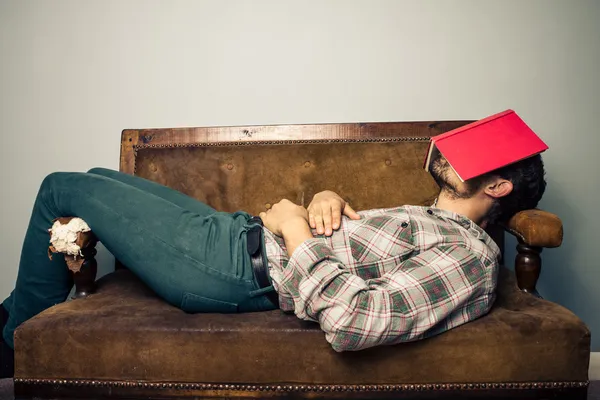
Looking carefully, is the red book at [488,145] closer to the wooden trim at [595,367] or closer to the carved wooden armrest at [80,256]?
the carved wooden armrest at [80,256]

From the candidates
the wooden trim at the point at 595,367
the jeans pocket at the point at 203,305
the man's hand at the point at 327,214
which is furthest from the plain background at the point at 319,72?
the jeans pocket at the point at 203,305

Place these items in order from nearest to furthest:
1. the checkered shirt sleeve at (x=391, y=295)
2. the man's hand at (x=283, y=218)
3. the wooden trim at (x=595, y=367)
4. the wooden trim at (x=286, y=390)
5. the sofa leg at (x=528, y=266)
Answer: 1. the checkered shirt sleeve at (x=391, y=295)
2. the wooden trim at (x=286, y=390)
3. the man's hand at (x=283, y=218)
4. the sofa leg at (x=528, y=266)
5. the wooden trim at (x=595, y=367)

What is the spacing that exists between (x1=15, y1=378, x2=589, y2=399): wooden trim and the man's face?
607 mm

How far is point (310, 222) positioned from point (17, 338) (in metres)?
0.88

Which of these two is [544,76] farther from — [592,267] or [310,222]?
[310,222]

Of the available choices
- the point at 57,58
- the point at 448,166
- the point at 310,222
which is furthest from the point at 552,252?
the point at 57,58

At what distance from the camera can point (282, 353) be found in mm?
1211

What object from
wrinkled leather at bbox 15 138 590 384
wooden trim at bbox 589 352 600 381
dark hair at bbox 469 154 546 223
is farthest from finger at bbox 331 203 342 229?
wooden trim at bbox 589 352 600 381

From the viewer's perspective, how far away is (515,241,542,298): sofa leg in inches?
57.9

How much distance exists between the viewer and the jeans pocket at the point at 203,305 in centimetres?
136

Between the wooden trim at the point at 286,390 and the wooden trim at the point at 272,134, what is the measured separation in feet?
3.58

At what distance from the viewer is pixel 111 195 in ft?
4.84

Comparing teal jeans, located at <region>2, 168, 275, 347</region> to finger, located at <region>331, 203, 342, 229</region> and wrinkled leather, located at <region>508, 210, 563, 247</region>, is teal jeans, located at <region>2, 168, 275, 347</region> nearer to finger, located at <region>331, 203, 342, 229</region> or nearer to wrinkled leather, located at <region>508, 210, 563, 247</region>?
finger, located at <region>331, 203, 342, 229</region>

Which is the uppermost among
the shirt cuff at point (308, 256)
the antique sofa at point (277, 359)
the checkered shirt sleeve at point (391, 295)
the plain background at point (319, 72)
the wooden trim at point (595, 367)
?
the plain background at point (319, 72)
